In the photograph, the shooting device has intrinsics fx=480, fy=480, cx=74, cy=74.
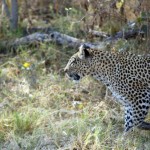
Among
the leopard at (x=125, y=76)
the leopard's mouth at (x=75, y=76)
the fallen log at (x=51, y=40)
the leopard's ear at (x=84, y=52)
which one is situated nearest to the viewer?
the leopard at (x=125, y=76)

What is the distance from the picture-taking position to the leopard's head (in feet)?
20.9

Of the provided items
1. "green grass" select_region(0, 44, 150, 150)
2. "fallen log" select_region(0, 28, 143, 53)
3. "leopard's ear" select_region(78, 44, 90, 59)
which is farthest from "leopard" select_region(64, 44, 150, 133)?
"fallen log" select_region(0, 28, 143, 53)

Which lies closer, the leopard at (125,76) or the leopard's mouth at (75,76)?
the leopard at (125,76)

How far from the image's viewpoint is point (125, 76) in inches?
244

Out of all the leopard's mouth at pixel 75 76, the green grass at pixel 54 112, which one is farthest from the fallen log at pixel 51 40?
the leopard's mouth at pixel 75 76

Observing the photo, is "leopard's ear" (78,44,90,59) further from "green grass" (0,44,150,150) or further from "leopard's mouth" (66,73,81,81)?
"green grass" (0,44,150,150)

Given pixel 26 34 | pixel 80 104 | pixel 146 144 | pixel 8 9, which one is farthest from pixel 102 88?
pixel 8 9

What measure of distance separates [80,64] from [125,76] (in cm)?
66

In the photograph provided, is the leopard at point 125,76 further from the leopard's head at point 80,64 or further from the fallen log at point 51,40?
the fallen log at point 51,40

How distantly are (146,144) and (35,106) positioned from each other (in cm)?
200

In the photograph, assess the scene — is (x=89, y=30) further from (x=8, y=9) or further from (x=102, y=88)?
(x=8, y=9)

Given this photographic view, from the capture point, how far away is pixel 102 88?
24.3 ft

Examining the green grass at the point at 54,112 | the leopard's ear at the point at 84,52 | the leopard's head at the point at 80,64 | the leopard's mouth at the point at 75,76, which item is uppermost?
the leopard's ear at the point at 84,52

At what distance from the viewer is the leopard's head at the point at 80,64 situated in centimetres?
638
